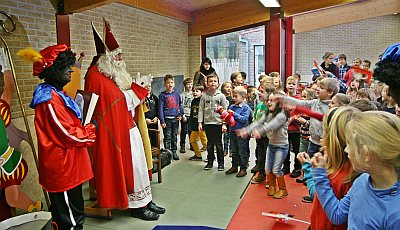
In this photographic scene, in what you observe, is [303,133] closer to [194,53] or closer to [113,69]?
[113,69]

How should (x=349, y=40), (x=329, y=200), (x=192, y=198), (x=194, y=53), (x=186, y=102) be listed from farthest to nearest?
(x=349, y=40)
(x=194, y=53)
(x=186, y=102)
(x=192, y=198)
(x=329, y=200)

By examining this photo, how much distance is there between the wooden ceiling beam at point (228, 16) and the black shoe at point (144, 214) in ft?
18.1

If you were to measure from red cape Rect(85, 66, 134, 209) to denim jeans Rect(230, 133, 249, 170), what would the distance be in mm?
1964

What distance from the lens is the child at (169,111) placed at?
571cm

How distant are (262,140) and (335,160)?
285cm

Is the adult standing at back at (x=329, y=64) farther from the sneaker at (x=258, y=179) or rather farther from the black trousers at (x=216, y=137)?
the sneaker at (x=258, y=179)

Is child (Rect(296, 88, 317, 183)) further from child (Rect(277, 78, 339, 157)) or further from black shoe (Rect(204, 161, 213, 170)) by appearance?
black shoe (Rect(204, 161, 213, 170))

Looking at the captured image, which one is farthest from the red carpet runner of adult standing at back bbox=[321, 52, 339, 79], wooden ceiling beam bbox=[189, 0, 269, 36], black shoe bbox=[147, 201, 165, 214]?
adult standing at back bbox=[321, 52, 339, 79]

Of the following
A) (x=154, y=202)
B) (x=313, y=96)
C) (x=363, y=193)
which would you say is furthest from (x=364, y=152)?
→ (x=313, y=96)

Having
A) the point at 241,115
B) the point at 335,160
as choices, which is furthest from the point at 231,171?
the point at 335,160

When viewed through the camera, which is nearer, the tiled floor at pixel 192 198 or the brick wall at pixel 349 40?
the tiled floor at pixel 192 198

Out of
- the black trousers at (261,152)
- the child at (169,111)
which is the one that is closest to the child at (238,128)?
the black trousers at (261,152)

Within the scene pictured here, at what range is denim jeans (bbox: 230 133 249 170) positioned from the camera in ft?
16.2

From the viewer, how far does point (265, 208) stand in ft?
12.3
